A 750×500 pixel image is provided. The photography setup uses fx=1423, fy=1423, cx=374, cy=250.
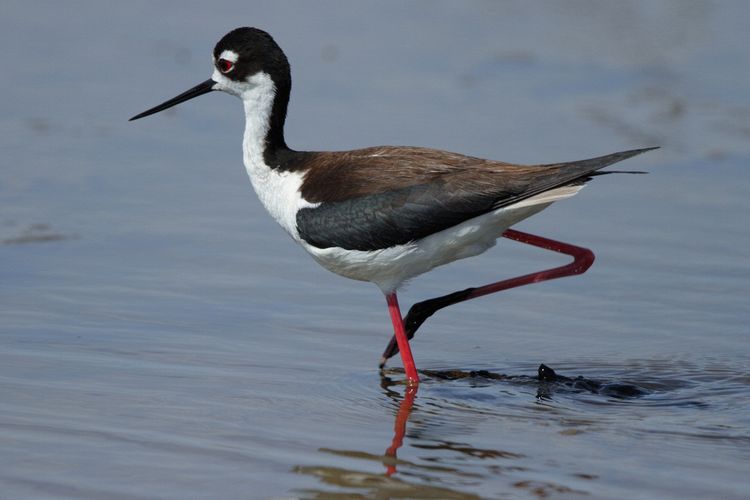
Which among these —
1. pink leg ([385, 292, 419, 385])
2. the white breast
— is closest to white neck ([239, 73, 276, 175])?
the white breast

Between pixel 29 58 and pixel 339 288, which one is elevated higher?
pixel 29 58

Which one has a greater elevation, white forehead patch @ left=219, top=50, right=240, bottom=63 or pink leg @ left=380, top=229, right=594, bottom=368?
white forehead patch @ left=219, top=50, right=240, bottom=63

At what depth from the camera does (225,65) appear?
7.22 meters

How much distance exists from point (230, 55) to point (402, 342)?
175 cm

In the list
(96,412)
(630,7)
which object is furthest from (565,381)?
(630,7)

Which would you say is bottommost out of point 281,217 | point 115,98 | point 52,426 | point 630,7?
point 52,426

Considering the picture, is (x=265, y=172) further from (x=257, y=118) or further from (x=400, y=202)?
(x=400, y=202)

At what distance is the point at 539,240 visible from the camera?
23.8ft

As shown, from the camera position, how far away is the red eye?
23.6 feet

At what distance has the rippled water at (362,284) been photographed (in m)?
5.38

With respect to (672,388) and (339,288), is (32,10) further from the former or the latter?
(672,388)

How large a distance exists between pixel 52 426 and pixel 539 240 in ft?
9.22

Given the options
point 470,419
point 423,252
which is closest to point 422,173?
point 423,252

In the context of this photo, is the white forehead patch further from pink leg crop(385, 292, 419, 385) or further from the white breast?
pink leg crop(385, 292, 419, 385)
